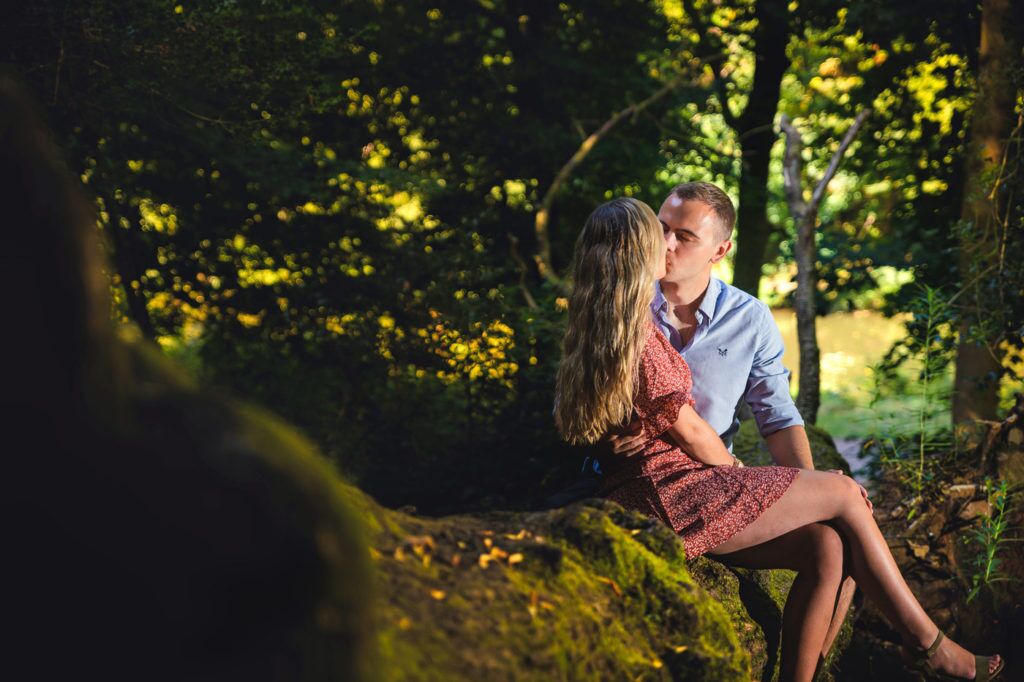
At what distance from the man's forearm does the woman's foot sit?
31.5 inches

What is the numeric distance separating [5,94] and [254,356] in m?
5.56

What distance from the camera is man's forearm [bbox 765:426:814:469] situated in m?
3.96

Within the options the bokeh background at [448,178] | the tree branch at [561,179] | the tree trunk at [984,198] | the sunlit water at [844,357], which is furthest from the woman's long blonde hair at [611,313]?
the sunlit water at [844,357]

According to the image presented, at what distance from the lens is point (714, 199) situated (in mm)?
3992

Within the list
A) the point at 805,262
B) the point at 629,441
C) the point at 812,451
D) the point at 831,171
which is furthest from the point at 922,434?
the point at 831,171

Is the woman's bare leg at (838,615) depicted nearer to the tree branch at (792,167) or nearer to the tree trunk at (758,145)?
the tree branch at (792,167)

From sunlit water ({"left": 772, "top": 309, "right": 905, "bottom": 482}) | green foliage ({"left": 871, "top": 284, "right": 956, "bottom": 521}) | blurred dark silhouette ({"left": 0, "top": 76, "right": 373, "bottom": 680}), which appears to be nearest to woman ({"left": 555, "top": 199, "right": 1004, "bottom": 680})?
green foliage ({"left": 871, "top": 284, "right": 956, "bottom": 521})

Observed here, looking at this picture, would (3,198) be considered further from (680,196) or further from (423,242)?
(423,242)

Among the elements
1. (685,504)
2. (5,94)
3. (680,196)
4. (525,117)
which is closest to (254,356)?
(525,117)

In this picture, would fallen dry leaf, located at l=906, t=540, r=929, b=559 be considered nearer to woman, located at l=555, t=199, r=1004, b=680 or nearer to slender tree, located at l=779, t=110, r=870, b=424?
woman, located at l=555, t=199, r=1004, b=680

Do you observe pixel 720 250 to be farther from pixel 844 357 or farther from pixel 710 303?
pixel 844 357

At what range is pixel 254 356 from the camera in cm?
702

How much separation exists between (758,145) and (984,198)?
125 inches

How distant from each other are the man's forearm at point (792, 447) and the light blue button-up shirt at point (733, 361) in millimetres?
27
